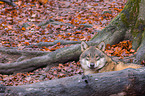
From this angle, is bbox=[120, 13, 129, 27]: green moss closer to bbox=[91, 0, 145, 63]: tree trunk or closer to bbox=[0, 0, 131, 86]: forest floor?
bbox=[91, 0, 145, 63]: tree trunk

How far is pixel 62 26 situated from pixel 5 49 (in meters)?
3.92

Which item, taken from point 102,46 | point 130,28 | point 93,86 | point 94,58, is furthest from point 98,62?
point 130,28

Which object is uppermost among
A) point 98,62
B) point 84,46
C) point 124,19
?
point 124,19

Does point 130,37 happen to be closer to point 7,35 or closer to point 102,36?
point 102,36

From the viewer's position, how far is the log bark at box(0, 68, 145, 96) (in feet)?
10.3

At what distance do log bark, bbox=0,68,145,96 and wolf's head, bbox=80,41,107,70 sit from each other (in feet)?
5.78

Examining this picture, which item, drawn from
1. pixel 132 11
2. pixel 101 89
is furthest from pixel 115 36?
pixel 101 89

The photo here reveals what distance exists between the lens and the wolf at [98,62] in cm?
532

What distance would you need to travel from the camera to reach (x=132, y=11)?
749cm

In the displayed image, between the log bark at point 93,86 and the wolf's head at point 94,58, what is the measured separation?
1763 millimetres

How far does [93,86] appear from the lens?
337cm

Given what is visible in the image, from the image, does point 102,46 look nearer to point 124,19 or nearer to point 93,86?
point 93,86

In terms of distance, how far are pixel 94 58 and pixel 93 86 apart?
7.13ft

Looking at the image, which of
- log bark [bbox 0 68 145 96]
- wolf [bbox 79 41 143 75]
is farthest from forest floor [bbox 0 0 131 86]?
log bark [bbox 0 68 145 96]
